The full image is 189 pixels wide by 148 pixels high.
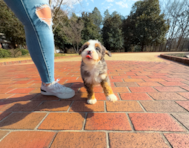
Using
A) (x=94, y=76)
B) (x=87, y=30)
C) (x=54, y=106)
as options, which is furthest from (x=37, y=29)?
(x=87, y=30)

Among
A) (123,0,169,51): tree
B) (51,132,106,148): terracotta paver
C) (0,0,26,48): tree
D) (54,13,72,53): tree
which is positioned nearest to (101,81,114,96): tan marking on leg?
(51,132,106,148): terracotta paver

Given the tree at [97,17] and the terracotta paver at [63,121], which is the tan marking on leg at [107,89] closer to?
the terracotta paver at [63,121]

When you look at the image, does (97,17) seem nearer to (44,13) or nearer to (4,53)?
(4,53)

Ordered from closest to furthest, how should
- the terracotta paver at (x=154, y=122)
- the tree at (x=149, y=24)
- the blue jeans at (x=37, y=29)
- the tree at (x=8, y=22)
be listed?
the terracotta paver at (x=154, y=122) < the blue jeans at (x=37, y=29) < the tree at (x=8, y=22) < the tree at (x=149, y=24)

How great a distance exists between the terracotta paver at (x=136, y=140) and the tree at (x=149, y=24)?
23.6 meters

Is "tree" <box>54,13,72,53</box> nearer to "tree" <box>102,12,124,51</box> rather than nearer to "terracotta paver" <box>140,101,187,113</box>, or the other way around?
"tree" <box>102,12,124,51</box>

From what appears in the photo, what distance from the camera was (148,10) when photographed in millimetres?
20562

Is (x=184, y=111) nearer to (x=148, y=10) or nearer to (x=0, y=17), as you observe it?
(x=0, y=17)

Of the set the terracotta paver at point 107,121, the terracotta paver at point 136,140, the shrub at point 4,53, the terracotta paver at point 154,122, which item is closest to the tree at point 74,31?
the shrub at point 4,53

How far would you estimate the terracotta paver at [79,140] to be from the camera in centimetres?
95

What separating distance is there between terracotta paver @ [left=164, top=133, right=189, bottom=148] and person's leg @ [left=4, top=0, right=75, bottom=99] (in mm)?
1756

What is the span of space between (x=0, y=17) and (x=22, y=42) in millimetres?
4968

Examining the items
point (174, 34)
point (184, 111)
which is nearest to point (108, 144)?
point (184, 111)

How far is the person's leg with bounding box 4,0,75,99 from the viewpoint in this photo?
1281 mm
